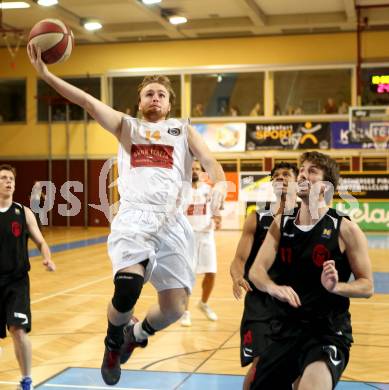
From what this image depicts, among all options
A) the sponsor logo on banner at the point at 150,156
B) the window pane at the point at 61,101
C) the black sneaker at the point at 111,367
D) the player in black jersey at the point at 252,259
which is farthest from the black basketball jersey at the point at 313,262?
the window pane at the point at 61,101

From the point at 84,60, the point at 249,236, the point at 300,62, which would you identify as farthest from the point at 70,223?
the point at 249,236

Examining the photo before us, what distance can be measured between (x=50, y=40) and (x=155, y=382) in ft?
9.47

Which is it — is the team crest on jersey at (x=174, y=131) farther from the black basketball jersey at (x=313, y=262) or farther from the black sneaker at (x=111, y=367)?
the black sneaker at (x=111, y=367)

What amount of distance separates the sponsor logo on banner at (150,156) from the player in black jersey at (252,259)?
677mm

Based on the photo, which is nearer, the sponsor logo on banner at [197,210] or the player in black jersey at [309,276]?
the player in black jersey at [309,276]

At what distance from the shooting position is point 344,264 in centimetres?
383

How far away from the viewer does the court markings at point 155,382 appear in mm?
5586

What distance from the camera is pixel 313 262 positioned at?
3.82 m

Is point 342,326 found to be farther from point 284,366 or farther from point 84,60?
point 84,60

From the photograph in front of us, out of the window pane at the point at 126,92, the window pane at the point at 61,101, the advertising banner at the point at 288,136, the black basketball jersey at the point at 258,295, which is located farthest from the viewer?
the window pane at the point at 61,101

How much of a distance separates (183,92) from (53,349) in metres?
17.8

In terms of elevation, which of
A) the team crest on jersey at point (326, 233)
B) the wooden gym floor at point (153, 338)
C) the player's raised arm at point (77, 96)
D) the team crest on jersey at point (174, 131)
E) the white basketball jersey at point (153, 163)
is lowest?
the wooden gym floor at point (153, 338)

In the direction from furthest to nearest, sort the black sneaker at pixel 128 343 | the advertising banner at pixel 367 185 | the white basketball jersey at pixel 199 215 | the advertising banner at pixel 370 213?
1. the advertising banner at pixel 370 213
2. the advertising banner at pixel 367 185
3. the white basketball jersey at pixel 199 215
4. the black sneaker at pixel 128 343

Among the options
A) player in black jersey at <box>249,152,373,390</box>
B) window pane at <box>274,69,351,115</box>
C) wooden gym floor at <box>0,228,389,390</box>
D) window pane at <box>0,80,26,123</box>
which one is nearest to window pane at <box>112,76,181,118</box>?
window pane at <box>0,80,26,123</box>
